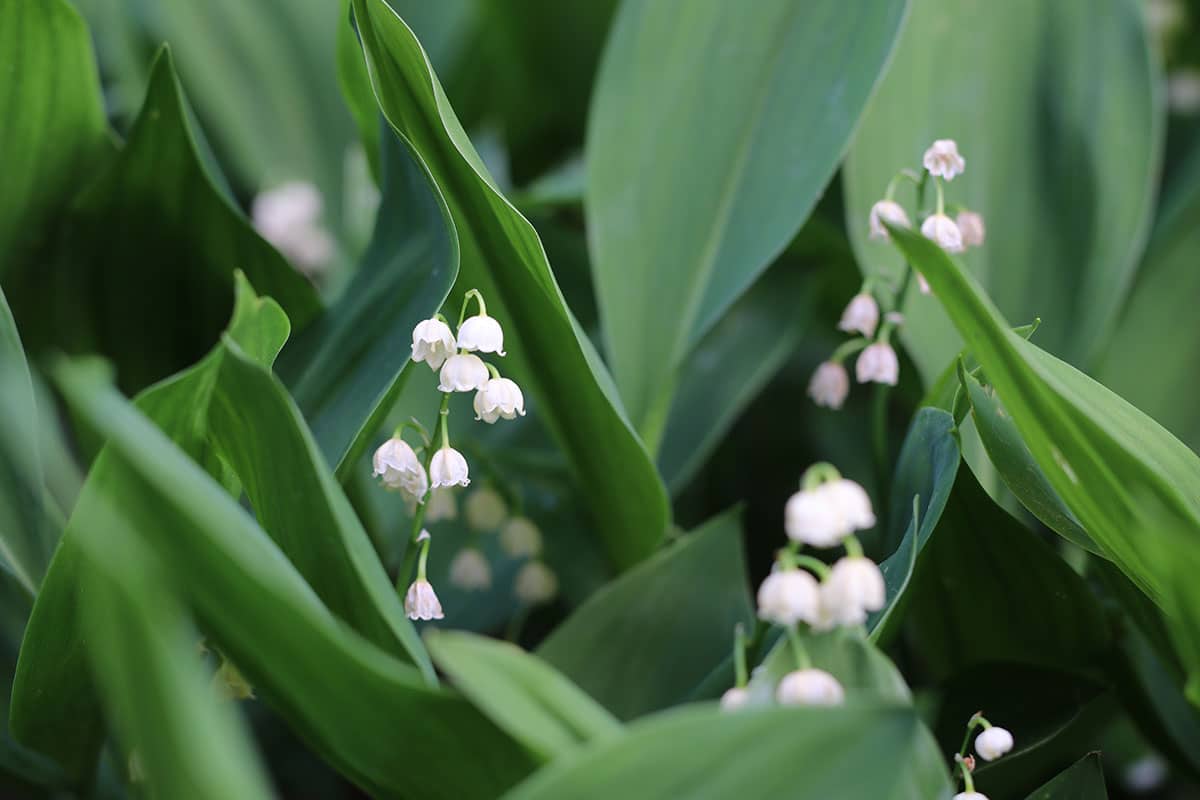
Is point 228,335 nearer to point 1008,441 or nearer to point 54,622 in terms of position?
point 54,622

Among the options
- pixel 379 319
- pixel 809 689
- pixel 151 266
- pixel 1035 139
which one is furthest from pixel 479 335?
pixel 1035 139

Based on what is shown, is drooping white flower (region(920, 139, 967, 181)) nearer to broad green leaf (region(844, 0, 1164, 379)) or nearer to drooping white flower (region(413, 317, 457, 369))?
broad green leaf (region(844, 0, 1164, 379))

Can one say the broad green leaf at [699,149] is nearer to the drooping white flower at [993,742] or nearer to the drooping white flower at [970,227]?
the drooping white flower at [970,227]

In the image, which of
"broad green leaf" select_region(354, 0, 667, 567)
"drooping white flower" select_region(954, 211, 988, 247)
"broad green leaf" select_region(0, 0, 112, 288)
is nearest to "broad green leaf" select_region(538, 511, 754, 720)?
"broad green leaf" select_region(354, 0, 667, 567)

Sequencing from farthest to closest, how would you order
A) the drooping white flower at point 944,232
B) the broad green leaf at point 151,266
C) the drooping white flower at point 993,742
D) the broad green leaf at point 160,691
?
1. the broad green leaf at point 151,266
2. the drooping white flower at point 944,232
3. the drooping white flower at point 993,742
4. the broad green leaf at point 160,691

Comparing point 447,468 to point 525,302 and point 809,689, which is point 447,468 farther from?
point 809,689

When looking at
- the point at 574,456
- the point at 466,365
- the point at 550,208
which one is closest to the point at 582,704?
the point at 466,365

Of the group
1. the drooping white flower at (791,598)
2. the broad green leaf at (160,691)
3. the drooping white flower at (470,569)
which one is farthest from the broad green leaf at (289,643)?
the drooping white flower at (470,569)
